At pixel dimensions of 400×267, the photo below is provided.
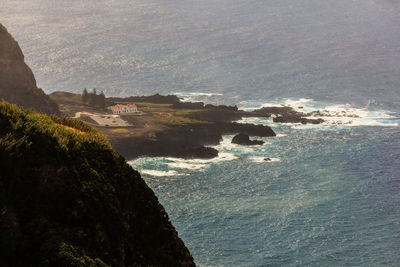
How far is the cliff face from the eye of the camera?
137m

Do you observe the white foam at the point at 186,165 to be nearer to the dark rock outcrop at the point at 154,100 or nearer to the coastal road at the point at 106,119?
the coastal road at the point at 106,119

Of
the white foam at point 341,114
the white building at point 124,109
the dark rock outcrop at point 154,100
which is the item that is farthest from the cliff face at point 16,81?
the white foam at point 341,114

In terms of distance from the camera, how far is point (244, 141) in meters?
140

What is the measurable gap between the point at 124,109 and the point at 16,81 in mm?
29653

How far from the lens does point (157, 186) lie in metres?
110

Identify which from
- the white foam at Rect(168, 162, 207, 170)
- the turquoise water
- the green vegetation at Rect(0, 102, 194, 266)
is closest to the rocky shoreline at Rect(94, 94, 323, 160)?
the turquoise water

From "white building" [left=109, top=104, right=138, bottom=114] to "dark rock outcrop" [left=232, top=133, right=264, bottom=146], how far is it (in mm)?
31913

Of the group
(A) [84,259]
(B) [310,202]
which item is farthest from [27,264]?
(B) [310,202]

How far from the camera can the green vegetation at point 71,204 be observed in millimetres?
37531

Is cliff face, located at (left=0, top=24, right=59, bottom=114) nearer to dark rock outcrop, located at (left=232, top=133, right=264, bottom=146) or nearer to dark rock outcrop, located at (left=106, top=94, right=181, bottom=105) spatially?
dark rock outcrop, located at (left=106, top=94, right=181, bottom=105)

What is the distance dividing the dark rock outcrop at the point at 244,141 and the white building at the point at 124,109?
105 feet

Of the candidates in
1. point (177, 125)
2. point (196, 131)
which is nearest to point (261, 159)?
point (196, 131)

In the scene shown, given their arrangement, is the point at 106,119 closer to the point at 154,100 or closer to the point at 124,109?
the point at 124,109

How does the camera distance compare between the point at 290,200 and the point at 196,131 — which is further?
the point at 196,131
